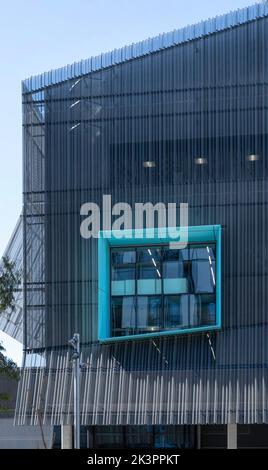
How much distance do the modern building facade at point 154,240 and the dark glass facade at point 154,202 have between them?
0.17ft

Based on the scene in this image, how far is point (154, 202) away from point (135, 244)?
6.10 ft

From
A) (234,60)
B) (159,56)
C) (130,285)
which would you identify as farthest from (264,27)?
(130,285)

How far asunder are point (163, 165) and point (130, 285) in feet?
16.5

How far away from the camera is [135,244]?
35.3 meters

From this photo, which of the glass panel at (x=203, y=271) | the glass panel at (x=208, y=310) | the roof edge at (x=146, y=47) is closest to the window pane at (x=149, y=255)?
the glass panel at (x=203, y=271)

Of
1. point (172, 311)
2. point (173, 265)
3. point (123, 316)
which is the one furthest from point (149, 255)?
point (123, 316)

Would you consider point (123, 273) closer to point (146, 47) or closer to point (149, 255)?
point (149, 255)

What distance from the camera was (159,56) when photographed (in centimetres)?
3606

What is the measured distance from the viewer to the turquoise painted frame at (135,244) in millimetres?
34312

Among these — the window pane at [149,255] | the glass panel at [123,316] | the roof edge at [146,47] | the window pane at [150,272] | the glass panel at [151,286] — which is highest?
the roof edge at [146,47]

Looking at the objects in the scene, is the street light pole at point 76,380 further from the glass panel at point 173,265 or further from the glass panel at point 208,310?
the glass panel at point 208,310

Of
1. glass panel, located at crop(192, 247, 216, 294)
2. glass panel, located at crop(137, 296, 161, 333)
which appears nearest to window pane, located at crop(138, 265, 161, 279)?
glass panel, located at crop(137, 296, 161, 333)

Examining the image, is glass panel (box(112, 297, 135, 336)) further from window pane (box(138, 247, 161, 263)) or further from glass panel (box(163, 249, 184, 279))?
glass panel (box(163, 249, 184, 279))

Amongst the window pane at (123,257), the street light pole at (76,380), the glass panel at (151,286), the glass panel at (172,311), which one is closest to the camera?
the street light pole at (76,380)
